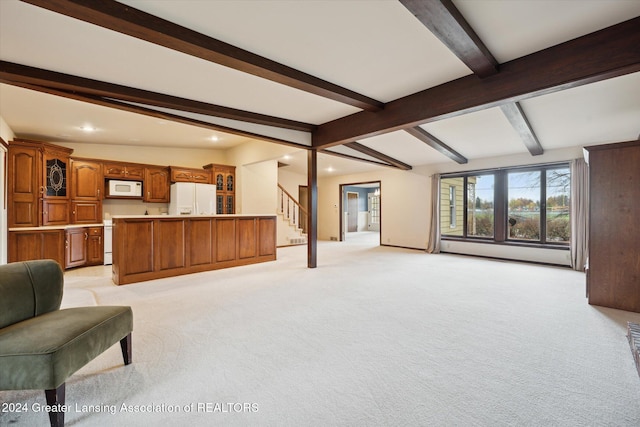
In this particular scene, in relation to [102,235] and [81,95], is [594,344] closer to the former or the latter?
[81,95]

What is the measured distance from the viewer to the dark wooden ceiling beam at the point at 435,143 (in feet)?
15.4

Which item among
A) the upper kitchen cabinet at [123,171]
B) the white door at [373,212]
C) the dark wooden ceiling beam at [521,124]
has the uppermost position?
the dark wooden ceiling beam at [521,124]

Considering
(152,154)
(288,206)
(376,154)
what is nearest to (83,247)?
(152,154)

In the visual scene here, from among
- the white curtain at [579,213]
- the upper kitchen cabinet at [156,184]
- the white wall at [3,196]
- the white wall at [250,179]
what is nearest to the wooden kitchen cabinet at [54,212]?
the white wall at [3,196]

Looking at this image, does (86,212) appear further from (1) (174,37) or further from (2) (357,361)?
(2) (357,361)

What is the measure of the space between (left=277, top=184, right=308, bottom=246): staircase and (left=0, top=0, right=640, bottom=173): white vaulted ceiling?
14.1 feet

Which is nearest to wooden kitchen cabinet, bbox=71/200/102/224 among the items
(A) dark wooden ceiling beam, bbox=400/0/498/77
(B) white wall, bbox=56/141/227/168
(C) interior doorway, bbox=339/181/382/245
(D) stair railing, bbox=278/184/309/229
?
(B) white wall, bbox=56/141/227/168

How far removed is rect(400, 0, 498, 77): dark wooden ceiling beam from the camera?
6.07 feet

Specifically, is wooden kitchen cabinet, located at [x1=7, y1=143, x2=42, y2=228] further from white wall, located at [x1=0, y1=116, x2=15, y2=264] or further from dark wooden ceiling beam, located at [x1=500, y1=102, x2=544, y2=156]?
dark wooden ceiling beam, located at [x1=500, y1=102, x2=544, y2=156]

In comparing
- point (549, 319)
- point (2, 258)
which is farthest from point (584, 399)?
point (2, 258)

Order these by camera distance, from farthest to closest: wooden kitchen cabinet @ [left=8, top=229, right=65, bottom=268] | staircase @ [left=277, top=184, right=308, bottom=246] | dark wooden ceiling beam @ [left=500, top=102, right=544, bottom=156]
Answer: staircase @ [left=277, top=184, right=308, bottom=246] < wooden kitchen cabinet @ [left=8, top=229, right=65, bottom=268] < dark wooden ceiling beam @ [left=500, top=102, right=544, bottom=156]

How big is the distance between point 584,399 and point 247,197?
23.9ft

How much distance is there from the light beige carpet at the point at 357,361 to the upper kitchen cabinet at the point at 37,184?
211cm

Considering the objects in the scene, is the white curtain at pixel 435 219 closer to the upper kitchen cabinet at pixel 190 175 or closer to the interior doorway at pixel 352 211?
the upper kitchen cabinet at pixel 190 175
